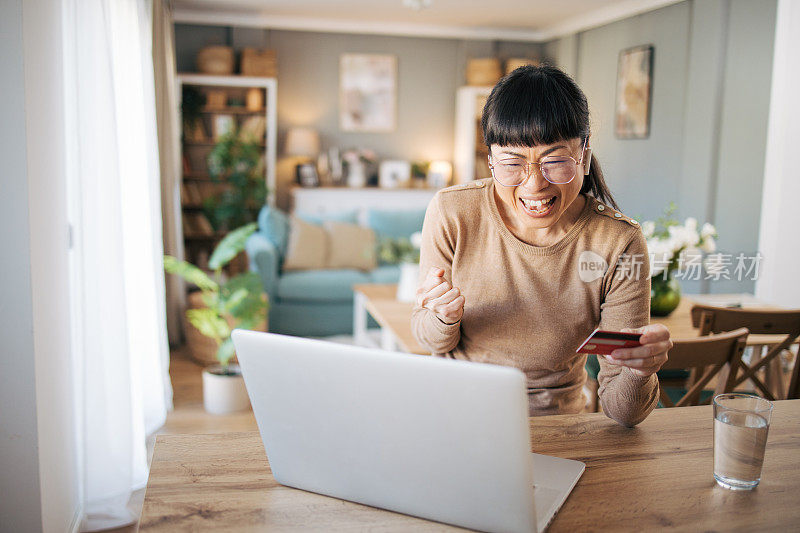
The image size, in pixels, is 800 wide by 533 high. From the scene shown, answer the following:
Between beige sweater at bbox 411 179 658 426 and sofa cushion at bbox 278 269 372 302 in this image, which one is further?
sofa cushion at bbox 278 269 372 302

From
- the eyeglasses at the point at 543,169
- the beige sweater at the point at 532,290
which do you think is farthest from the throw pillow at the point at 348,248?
the eyeglasses at the point at 543,169

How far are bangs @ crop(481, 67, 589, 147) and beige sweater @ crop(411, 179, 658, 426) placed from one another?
186 mm

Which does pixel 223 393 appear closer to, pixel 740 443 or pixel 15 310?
pixel 15 310

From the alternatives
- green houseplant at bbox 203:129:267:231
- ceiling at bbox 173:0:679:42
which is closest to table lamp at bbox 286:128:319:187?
green houseplant at bbox 203:129:267:231

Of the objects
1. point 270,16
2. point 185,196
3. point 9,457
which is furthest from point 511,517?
point 270,16

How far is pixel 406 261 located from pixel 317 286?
51.2 inches

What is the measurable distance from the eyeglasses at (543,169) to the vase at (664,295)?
1749 mm

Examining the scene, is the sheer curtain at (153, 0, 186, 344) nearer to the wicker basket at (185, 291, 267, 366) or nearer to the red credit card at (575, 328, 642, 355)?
the wicker basket at (185, 291, 267, 366)

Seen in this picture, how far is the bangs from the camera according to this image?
47.3 inches

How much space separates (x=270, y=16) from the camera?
259 inches

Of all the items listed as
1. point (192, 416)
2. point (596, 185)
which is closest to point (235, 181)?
point (192, 416)

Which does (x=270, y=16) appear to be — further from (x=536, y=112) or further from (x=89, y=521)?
(x=536, y=112)

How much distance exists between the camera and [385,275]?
5.05m

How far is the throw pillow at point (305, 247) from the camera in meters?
4.98
